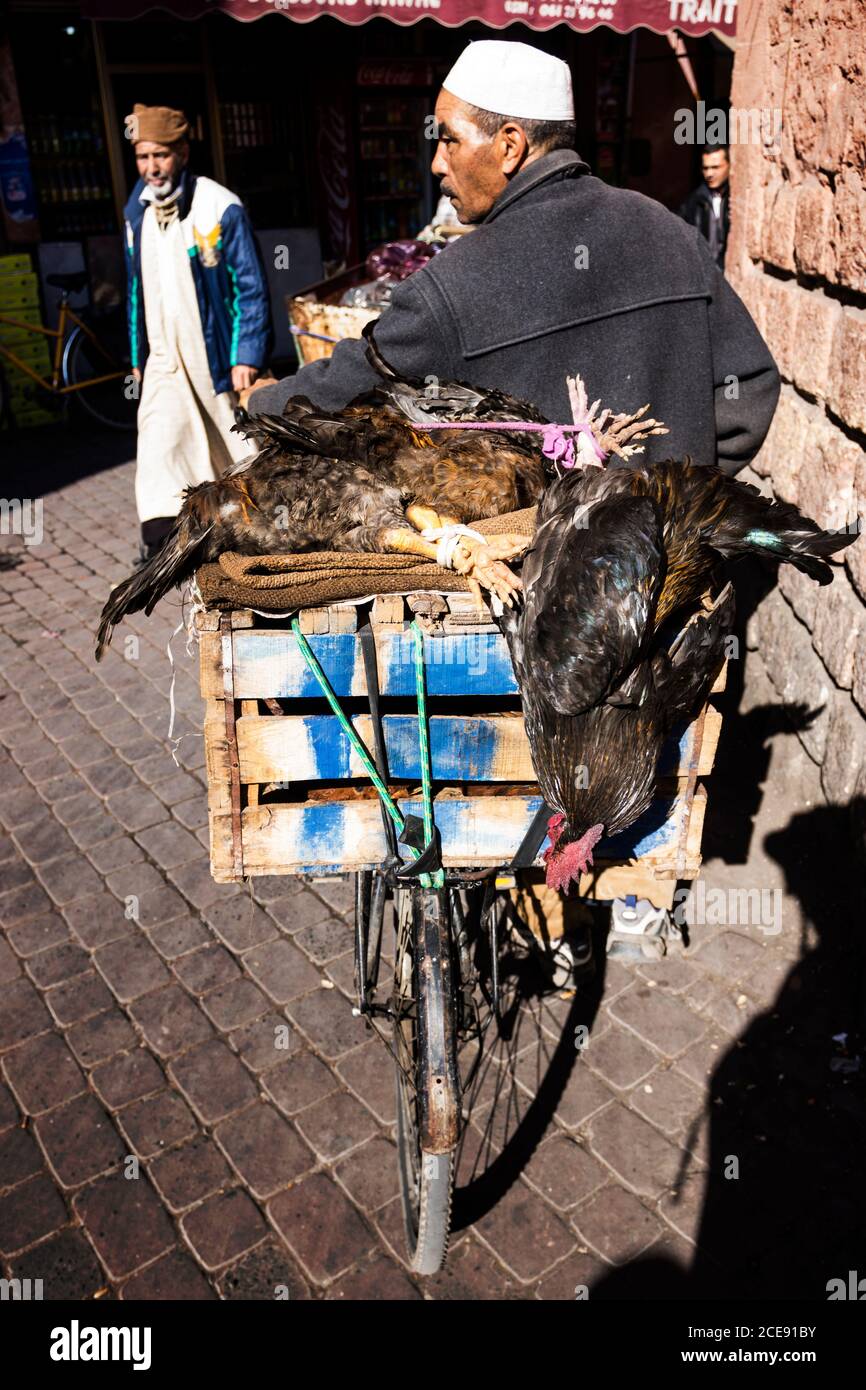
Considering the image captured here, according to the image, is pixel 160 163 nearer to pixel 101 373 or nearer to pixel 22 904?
pixel 22 904

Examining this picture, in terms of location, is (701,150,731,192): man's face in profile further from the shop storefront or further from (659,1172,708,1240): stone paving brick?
(659,1172,708,1240): stone paving brick

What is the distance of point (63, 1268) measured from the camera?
9.20ft

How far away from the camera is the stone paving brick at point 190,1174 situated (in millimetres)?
3006

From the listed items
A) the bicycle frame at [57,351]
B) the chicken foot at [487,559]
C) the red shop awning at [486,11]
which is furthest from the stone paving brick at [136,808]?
the bicycle frame at [57,351]

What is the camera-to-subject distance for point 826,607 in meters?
4.04

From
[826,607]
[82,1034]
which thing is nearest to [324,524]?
[82,1034]

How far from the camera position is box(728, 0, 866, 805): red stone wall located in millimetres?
3752

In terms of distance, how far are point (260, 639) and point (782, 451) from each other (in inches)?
130

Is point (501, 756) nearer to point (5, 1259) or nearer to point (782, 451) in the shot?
point (5, 1259)

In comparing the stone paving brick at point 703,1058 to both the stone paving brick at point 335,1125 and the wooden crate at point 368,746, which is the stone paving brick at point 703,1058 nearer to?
the stone paving brick at point 335,1125

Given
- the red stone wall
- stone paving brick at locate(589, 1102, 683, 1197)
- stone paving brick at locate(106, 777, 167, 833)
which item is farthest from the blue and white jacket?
stone paving brick at locate(589, 1102, 683, 1197)

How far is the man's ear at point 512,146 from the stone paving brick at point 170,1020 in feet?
9.49

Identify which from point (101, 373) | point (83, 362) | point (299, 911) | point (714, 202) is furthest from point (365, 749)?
point (101, 373)

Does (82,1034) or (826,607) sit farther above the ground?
→ (826,607)
